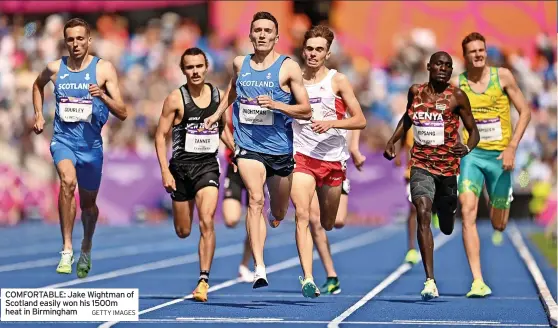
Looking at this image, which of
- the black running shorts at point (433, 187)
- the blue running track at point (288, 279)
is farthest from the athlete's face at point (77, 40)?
the black running shorts at point (433, 187)

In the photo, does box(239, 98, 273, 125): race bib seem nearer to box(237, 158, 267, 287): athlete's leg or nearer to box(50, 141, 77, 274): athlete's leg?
box(237, 158, 267, 287): athlete's leg

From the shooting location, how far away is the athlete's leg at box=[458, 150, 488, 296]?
14453 mm

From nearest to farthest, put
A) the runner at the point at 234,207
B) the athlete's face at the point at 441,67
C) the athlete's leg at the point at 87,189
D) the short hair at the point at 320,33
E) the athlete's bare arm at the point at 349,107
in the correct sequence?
the athlete's bare arm at the point at 349,107, the short hair at the point at 320,33, the athlete's face at the point at 441,67, the athlete's leg at the point at 87,189, the runner at the point at 234,207

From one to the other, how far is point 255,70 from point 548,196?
48.5 ft

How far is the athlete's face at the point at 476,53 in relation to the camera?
14380 mm

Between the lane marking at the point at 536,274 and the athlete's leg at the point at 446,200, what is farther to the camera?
the athlete's leg at the point at 446,200

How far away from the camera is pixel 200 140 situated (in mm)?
13727

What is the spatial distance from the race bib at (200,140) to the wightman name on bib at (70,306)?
173 centimetres

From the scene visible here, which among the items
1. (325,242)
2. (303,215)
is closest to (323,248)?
(325,242)

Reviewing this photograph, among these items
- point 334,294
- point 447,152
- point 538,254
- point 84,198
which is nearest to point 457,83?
point 447,152

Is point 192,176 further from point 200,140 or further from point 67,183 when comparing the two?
point 67,183

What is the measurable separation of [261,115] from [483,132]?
278 cm

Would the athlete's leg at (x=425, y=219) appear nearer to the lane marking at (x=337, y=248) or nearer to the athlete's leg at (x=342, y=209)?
the athlete's leg at (x=342, y=209)

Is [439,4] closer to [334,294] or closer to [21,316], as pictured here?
[334,294]
